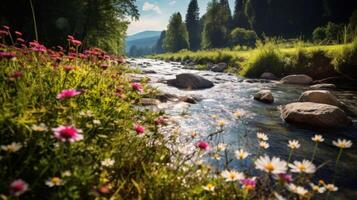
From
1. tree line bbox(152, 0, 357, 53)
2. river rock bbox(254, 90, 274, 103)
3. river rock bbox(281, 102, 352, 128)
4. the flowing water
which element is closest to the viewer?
the flowing water

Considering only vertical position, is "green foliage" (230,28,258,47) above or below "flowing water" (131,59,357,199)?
above

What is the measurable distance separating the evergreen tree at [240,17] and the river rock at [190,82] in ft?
181

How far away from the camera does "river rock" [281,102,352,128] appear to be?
5.74m

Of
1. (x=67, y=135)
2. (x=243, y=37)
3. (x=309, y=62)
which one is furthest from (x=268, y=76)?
(x=243, y=37)

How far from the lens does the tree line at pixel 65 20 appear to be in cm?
1150

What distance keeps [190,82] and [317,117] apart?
5740 mm

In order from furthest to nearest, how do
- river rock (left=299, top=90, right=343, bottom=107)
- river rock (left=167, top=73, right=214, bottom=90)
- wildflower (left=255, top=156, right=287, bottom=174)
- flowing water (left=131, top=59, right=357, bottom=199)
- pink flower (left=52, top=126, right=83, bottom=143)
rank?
river rock (left=167, top=73, right=214, bottom=90)
river rock (left=299, top=90, right=343, bottom=107)
flowing water (left=131, top=59, right=357, bottom=199)
wildflower (left=255, top=156, right=287, bottom=174)
pink flower (left=52, top=126, right=83, bottom=143)

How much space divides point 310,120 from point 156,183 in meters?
4.82

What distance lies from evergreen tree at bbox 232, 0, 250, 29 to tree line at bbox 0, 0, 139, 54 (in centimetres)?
5442

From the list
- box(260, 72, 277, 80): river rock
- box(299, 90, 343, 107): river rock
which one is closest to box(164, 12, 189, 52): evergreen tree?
box(260, 72, 277, 80): river rock

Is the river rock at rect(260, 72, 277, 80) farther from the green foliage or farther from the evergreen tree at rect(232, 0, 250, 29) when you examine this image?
the evergreen tree at rect(232, 0, 250, 29)

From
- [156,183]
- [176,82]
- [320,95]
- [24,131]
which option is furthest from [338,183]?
[176,82]

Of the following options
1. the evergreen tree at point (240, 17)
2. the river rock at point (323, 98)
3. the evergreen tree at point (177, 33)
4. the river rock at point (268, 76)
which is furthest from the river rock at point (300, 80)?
the evergreen tree at point (240, 17)

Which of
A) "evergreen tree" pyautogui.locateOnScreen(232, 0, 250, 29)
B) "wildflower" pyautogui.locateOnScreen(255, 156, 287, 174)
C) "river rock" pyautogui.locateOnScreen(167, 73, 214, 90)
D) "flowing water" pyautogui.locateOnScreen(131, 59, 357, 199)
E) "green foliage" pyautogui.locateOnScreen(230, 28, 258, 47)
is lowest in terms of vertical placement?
"flowing water" pyautogui.locateOnScreen(131, 59, 357, 199)
